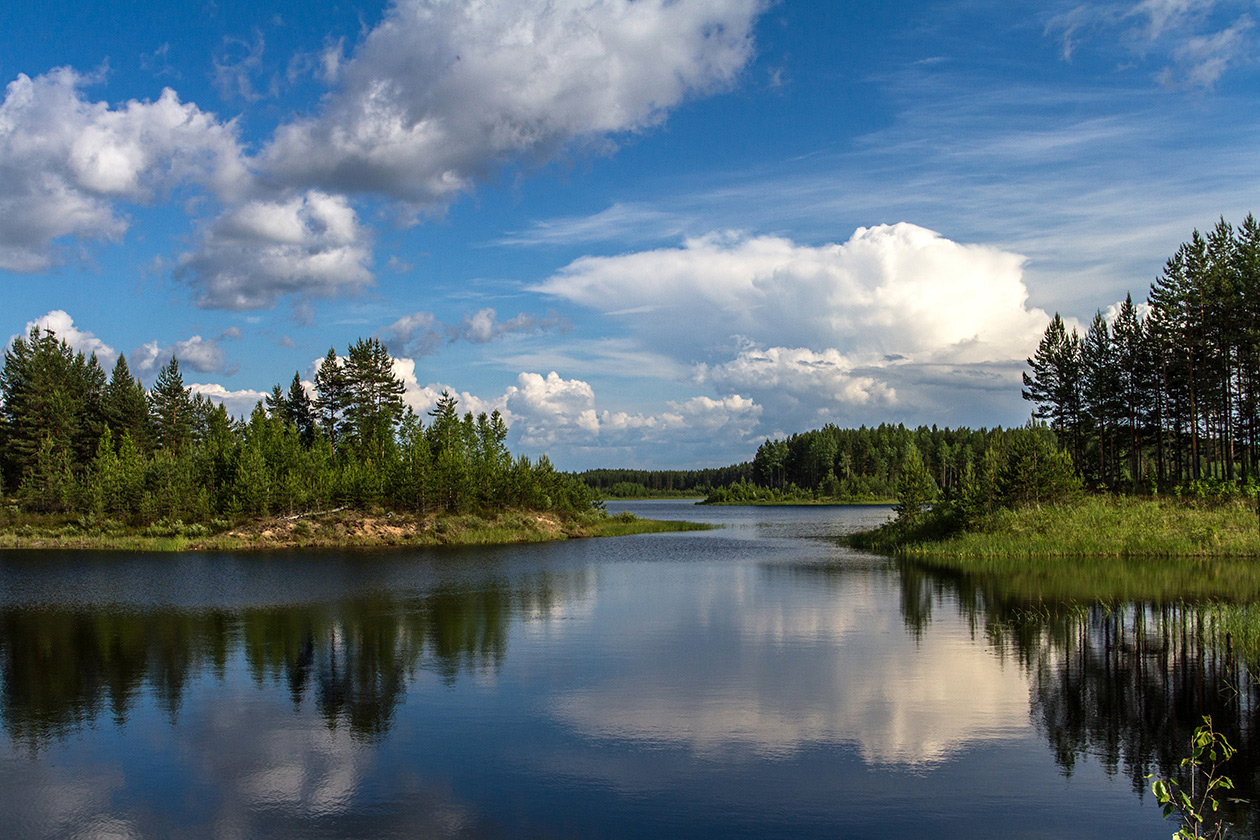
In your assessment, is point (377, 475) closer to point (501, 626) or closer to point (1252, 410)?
point (501, 626)

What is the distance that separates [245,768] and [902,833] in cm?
1166

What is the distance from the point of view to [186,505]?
239 feet

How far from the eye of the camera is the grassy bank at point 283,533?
67.1 m

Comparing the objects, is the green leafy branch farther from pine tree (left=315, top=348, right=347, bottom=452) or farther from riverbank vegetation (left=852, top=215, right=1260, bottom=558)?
pine tree (left=315, top=348, right=347, bottom=452)

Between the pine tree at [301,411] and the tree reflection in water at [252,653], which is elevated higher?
the pine tree at [301,411]

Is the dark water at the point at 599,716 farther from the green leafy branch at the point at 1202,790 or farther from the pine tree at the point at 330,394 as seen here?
the pine tree at the point at 330,394

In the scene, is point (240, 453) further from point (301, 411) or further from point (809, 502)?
point (809, 502)

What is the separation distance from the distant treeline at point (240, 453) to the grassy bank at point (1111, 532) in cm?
4500

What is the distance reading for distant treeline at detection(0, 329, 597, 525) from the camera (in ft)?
240

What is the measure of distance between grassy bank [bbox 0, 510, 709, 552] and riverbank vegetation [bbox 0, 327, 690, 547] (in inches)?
8.3

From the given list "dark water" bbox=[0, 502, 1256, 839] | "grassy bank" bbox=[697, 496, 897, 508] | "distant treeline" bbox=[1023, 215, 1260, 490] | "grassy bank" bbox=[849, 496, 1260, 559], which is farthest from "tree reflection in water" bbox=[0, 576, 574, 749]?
"grassy bank" bbox=[697, 496, 897, 508]

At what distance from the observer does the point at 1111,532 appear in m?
51.8

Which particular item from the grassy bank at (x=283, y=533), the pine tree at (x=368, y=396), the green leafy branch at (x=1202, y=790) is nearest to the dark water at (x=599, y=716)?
the green leafy branch at (x=1202, y=790)

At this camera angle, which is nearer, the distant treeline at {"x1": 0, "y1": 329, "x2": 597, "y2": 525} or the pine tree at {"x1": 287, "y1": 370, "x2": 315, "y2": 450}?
the distant treeline at {"x1": 0, "y1": 329, "x2": 597, "y2": 525}
